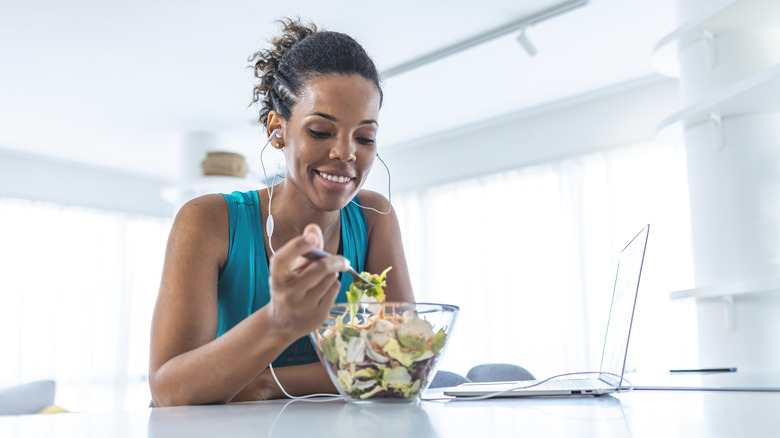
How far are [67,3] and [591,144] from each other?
12.4 ft

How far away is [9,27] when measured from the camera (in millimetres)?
3945

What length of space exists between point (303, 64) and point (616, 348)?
77 centimetres


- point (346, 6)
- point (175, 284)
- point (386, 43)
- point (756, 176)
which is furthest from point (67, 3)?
point (756, 176)

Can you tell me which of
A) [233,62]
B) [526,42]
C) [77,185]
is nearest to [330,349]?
[526,42]

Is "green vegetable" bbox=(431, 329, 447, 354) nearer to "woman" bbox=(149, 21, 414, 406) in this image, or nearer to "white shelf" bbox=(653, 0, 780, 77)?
"woman" bbox=(149, 21, 414, 406)

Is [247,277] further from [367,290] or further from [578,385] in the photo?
[578,385]

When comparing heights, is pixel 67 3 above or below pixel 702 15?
above

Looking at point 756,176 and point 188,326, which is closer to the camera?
point 188,326

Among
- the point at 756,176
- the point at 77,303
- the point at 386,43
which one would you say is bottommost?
the point at 77,303

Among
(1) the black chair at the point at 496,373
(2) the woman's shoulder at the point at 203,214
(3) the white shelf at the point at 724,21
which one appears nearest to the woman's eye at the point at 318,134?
(2) the woman's shoulder at the point at 203,214

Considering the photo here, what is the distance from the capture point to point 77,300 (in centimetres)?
657

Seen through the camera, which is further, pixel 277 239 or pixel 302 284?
pixel 277 239

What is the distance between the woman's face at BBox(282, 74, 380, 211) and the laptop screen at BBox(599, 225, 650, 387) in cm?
50

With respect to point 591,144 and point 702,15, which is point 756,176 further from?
point 591,144
